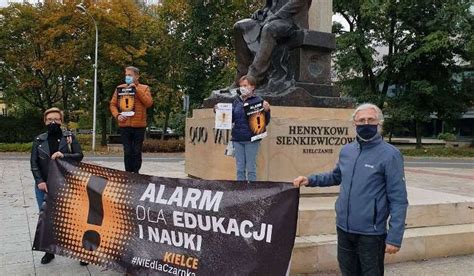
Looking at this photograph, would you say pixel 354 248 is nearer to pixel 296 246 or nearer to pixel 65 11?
pixel 296 246

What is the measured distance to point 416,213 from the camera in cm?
630

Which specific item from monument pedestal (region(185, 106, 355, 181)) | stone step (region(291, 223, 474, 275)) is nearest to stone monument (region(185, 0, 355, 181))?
monument pedestal (region(185, 106, 355, 181))

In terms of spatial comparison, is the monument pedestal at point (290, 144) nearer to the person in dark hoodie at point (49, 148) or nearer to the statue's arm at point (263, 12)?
the statue's arm at point (263, 12)

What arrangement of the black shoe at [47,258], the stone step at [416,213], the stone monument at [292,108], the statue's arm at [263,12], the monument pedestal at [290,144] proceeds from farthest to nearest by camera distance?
the statue's arm at [263,12] → the stone monument at [292,108] → the monument pedestal at [290,144] → the stone step at [416,213] → the black shoe at [47,258]

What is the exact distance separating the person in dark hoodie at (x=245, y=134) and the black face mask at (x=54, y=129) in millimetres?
2182

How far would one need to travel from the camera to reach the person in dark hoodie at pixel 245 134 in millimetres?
6281

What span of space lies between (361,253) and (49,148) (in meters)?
3.71

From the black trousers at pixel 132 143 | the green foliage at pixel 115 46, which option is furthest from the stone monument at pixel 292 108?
the green foliage at pixel 115 46

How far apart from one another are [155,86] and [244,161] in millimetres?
27672

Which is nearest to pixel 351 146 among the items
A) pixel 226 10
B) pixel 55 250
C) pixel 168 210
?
pixel 168 210

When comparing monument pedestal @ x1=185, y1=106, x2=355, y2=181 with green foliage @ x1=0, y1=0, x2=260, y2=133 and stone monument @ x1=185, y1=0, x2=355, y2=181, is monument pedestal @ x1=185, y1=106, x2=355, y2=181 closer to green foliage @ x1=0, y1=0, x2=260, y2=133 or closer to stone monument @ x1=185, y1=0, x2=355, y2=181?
stone monument @ x1=185, y1=0, x2=355, y2=181

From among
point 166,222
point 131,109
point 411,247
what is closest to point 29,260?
point 166,222

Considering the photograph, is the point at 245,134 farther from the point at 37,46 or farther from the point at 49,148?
the point at 37,46

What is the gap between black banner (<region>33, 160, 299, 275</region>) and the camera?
4.08 m
